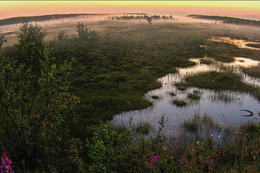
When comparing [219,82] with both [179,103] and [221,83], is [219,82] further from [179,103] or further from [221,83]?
[179,103]

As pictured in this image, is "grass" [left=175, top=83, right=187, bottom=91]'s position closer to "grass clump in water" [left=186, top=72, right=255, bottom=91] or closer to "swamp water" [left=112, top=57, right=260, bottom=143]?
"swamp water" [left=112, top=57, right=260, bottom=143]

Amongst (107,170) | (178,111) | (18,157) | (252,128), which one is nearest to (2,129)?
(18,157)

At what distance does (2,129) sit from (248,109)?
44.5ft

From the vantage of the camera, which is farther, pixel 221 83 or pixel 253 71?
pixel 253 71

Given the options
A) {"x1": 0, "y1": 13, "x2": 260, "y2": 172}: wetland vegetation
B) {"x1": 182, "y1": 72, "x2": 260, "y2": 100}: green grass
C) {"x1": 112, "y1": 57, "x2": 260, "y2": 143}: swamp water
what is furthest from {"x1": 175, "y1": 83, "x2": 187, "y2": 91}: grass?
{"x1": 182, "y1": 72, "x2": 260, "y2": 100}: green grass

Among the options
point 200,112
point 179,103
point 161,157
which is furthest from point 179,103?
point 161,157

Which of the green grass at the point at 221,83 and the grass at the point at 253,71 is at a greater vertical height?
the grass at the point at 253,71

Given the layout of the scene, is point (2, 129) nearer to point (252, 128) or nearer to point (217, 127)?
point (217, 127)

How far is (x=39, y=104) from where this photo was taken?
21.8 feet

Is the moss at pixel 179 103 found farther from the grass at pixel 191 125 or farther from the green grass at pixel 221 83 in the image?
the green grass at pixel 221 83

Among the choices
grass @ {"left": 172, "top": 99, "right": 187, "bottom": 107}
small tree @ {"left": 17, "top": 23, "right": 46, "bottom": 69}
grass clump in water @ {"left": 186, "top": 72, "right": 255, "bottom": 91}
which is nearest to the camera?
small tree @ {"left": 17, "top": 23, "right": 46, "bottom": 69}

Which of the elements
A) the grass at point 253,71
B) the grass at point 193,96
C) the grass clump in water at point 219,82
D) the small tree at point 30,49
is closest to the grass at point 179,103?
the grass at point 193,96

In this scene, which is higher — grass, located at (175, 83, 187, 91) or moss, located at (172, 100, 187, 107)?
grass, located at (175, 83, 187, 91)

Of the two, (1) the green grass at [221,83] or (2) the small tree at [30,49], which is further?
(1) the green grass at [221,83]
